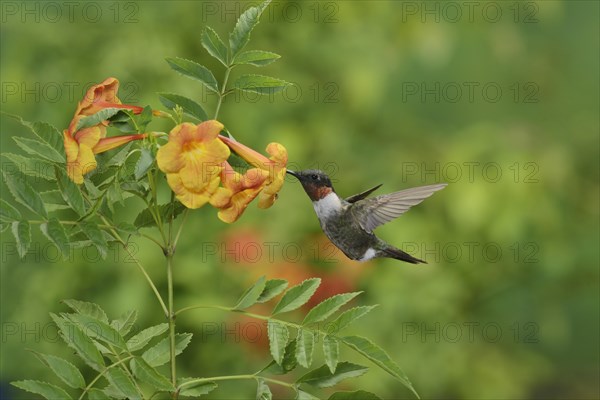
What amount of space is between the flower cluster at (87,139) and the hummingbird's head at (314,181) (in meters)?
0.20

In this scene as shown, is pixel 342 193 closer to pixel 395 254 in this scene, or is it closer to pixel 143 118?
pixel 395 254

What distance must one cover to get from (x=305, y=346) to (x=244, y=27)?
388 mm

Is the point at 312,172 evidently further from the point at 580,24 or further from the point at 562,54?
the point at 580,24

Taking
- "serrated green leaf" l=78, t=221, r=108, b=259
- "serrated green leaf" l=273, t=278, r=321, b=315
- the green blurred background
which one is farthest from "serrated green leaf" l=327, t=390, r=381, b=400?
the green blurred background

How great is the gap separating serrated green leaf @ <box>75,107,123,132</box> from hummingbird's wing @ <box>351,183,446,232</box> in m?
0.41

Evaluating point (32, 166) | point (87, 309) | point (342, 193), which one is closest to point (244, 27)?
point (32, 166)

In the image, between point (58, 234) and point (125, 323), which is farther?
point (125, 323)

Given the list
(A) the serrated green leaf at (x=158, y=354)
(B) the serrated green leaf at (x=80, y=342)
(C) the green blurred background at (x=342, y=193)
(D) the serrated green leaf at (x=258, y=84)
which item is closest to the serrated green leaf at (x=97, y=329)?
(B) the serrated green leaf at (x=80, y=342)

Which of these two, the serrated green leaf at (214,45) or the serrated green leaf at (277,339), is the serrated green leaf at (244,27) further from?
the serrated green leaf at (277,339)

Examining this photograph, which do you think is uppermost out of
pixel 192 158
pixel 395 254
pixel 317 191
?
pixel 192 158

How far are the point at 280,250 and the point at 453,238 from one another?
0.78 meters

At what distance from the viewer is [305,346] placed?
1037 mm

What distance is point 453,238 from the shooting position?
332 centimetres

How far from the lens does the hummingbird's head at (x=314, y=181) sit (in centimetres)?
107
